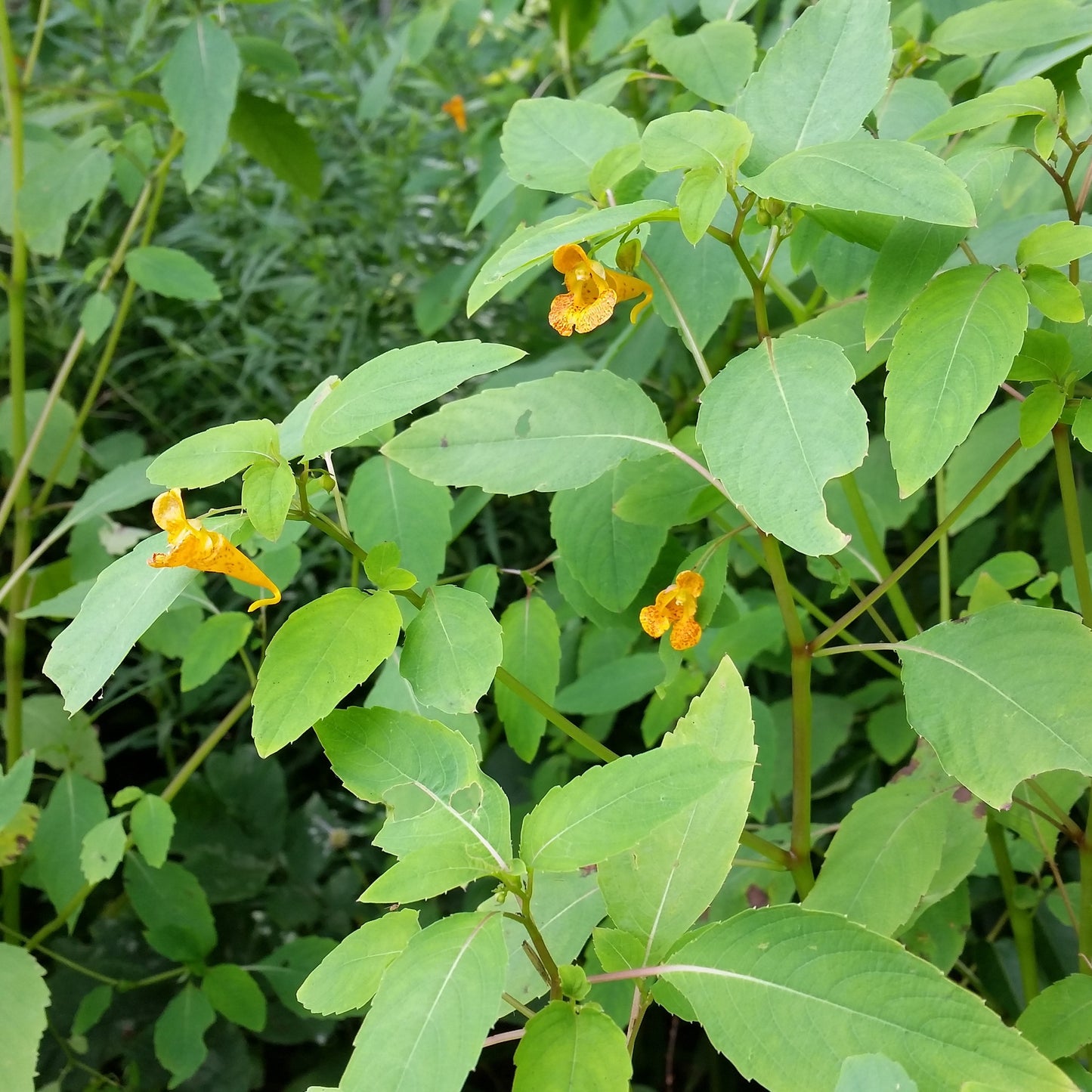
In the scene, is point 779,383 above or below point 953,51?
below

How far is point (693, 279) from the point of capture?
550mm

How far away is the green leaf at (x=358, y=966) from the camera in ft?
1.41

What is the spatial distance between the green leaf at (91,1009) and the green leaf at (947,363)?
0.99 metres

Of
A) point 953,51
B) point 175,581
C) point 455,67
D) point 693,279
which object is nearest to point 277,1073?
point 175,581

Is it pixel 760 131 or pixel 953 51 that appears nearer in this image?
pixel 760 131

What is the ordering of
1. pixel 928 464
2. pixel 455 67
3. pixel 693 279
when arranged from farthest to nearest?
1. pixel 455 67
2. pixel 693 279
3. pixel 928 464

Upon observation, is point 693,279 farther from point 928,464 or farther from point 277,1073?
point 277,1073

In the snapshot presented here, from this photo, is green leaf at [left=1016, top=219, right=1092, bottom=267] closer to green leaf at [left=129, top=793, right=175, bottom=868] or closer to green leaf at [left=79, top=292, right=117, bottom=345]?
green leaf at [left=129, top=793, right=175, bottom=868]

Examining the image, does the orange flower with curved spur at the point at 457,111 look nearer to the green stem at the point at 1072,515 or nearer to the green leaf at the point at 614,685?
the green leaf at the point at 614,685

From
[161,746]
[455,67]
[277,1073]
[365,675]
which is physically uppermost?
[455,67]

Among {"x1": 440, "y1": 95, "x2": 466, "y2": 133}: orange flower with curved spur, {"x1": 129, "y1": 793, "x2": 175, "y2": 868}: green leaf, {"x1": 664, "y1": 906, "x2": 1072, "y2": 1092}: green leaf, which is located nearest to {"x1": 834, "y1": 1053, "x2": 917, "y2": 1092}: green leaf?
{"x1": 664, "y1": 906, "x2": 1072, "y2": 1092}: green leaf

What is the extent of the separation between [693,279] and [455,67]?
1.42 meters

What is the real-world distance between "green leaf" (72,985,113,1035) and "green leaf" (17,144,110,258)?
0.82m

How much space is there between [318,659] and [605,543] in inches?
8.5
